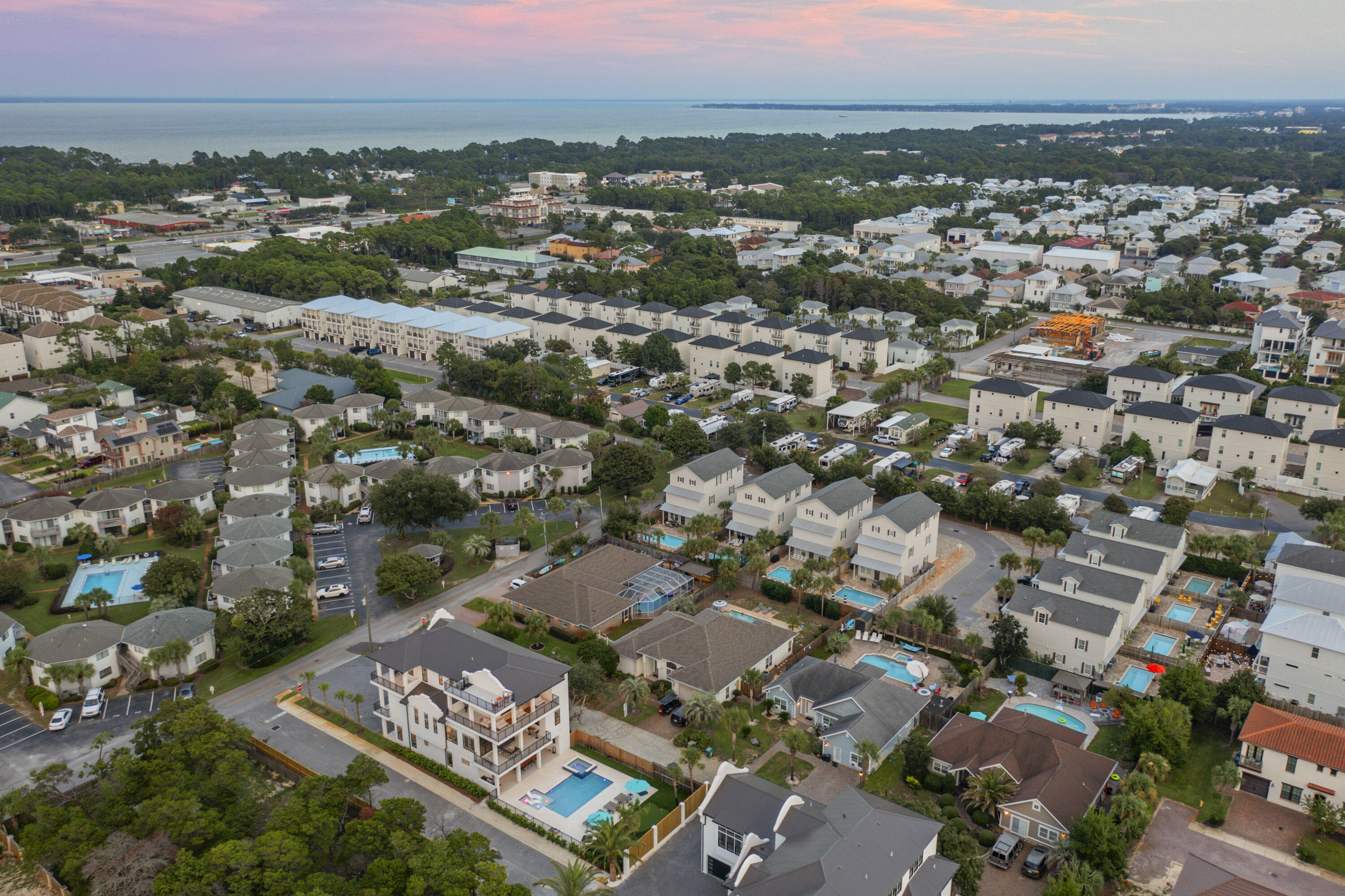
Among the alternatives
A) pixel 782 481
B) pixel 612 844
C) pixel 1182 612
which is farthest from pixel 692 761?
pixel 1182 612

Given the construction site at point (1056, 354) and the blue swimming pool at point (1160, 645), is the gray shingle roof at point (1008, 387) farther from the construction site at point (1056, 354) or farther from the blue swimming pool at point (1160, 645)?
the blue swimming pool at point (1160, 645)

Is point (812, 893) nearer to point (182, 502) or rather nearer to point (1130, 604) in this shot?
point (1130, 604)

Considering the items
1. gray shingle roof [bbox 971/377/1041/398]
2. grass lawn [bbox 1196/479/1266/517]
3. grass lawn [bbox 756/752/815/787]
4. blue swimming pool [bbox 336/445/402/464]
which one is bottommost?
grass lawn [bbox 756/752/815/787]

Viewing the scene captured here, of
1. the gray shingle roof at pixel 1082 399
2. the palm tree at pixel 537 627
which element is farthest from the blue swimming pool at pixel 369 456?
the gray shingle roof at pixel 1082 399

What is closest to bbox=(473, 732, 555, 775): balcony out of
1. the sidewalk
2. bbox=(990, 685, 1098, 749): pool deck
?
the sidewalk

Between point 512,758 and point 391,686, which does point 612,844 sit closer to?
point 512,758

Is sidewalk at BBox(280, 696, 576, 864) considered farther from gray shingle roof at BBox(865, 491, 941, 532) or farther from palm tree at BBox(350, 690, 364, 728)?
gray shingle roof at BBox(865, 491, 941, 532)

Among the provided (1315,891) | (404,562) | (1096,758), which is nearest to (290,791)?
(404,562)
